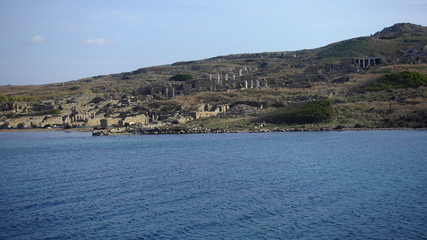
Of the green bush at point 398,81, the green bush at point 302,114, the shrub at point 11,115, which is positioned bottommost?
the green bush at point 302,114

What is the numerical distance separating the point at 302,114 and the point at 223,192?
2931 centimetres

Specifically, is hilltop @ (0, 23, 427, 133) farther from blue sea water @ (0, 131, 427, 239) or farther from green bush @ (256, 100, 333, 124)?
blue sea water @ (0, 131, 427, 239)

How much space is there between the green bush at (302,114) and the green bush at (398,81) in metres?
9.20

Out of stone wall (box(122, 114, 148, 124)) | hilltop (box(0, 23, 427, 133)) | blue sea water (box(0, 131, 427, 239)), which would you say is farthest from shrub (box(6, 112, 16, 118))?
blue sea water (box(0, 131, 427, 239))

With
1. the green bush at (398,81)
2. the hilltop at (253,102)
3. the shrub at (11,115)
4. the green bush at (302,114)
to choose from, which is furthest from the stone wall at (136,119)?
the green bush at (398,81)

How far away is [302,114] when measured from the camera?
4706cm

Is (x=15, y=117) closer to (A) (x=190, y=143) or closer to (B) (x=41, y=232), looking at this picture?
(A) (x=190, y=143)

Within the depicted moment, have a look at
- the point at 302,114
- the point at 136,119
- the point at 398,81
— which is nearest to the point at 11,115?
the point at 136,119

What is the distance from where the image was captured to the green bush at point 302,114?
46438 millimetres

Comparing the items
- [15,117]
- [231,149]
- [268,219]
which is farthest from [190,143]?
[15,117]

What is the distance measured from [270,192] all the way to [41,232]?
8.55m

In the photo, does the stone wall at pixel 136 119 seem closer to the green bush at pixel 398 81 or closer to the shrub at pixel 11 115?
the shrub at pixel 11 115

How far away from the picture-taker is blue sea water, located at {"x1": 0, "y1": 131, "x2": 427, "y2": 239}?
47.5ft

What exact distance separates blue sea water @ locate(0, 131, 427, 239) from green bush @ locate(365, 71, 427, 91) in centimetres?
2263
